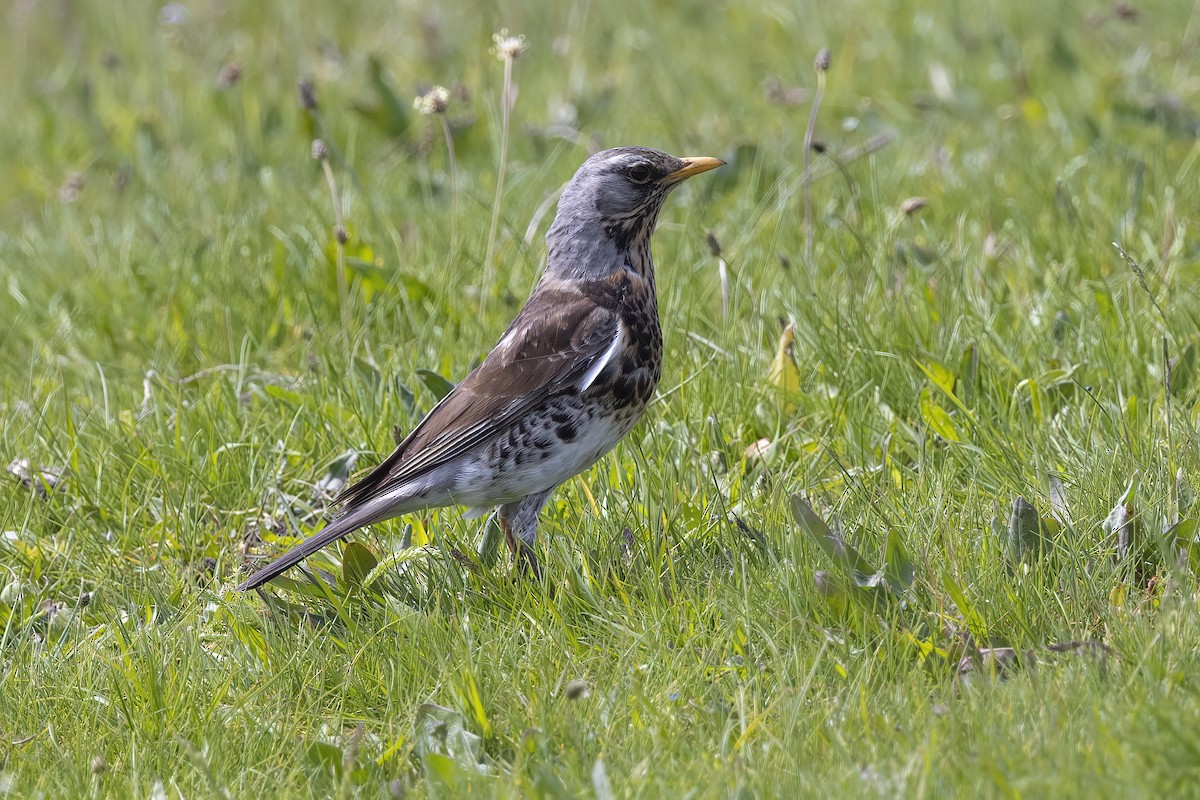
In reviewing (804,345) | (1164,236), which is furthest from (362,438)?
(1164,236)

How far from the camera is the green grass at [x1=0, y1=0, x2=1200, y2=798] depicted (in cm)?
336

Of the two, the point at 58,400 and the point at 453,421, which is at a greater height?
the point at 453,421

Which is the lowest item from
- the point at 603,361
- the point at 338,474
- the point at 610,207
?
the point at 338,474

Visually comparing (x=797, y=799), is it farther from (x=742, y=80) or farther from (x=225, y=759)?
(x=742, y=80)

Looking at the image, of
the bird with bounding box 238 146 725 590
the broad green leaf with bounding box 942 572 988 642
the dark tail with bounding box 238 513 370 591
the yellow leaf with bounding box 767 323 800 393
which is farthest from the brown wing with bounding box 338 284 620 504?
the broad green leaf with bounding box 942 572 988 642

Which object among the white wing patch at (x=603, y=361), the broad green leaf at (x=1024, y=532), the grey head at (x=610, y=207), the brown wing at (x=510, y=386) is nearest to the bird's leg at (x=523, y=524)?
the brown wing at (x=510, y=386)

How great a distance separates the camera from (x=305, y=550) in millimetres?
4086

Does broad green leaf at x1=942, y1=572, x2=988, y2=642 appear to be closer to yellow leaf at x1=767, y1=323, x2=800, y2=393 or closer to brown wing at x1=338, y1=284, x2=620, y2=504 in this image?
brown wing at x1=338, y1=284, x2=620, y2=504

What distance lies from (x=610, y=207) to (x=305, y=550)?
4.95 ft

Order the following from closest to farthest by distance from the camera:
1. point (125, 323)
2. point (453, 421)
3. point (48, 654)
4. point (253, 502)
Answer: point (48, 654) → point (453, 421) → point (253, 502) → point (125, 323)

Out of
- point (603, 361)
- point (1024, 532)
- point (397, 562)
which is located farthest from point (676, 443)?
point (1024, 532)

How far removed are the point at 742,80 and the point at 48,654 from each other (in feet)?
18.9

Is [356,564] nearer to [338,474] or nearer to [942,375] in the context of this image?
[338,474]

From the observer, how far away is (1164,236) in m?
5.48
